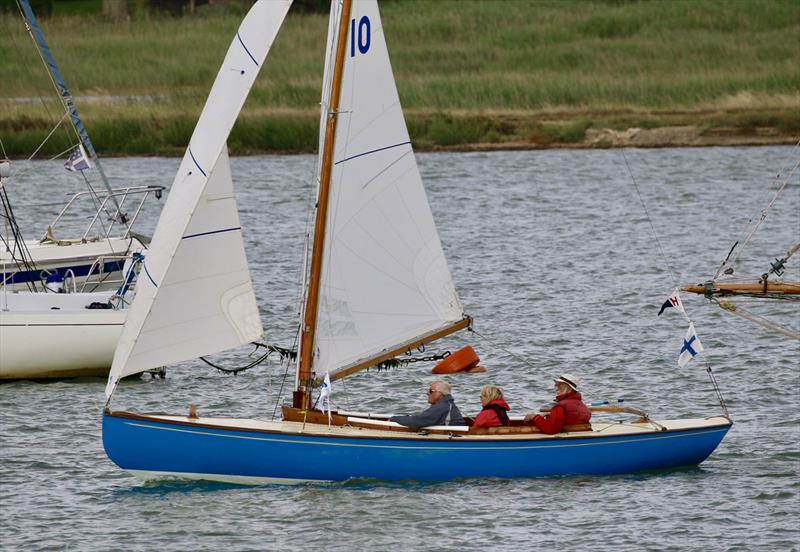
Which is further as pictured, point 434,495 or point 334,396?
point 334,396

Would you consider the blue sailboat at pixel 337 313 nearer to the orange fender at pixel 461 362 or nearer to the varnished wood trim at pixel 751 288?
the orange fender at pixel 461 362

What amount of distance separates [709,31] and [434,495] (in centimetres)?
5716

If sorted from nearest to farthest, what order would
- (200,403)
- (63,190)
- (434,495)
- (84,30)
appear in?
(434,495) < (200,403) < (63,190) < (84,30)

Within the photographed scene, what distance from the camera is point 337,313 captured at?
2111 centimetres

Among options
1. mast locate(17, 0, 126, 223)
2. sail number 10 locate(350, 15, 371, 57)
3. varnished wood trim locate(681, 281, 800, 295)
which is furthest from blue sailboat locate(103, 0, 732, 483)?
mast locate(17, 0, 126, 223)

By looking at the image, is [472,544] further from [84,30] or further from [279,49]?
[84,30]

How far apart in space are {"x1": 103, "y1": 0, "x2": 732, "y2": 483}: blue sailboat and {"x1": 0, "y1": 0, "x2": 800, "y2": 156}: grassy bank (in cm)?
3456

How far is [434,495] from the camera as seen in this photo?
2031cm

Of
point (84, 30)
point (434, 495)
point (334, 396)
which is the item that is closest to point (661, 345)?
point (334, 396)

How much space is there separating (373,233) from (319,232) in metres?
0.76

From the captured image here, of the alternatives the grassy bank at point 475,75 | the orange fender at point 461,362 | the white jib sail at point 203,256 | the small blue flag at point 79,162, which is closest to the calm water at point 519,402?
the orange fender at point 461,362

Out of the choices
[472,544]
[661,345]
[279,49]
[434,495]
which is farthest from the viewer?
[279,49]

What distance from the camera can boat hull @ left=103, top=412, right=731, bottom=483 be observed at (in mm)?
20266

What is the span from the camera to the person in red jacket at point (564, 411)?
67.7ft
